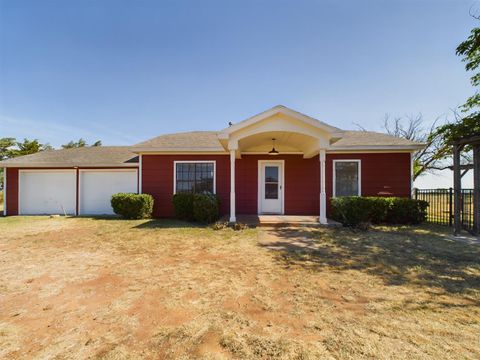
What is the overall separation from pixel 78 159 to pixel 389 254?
13.4 metres

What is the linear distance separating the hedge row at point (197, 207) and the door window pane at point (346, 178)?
5.22 meters

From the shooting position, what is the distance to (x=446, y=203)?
8961 millimetres

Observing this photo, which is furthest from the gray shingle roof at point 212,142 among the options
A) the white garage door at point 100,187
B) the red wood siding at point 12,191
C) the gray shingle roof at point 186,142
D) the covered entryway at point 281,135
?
the red wood siding at point 12,191

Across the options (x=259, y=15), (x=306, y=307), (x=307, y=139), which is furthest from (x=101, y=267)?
(x=259, y=15)

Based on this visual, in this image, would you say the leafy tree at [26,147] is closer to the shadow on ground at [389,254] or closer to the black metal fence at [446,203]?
the shadow on ground at [389,254]

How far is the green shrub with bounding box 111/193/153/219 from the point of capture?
9.33m

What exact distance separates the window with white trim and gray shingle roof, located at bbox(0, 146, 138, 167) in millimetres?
2472

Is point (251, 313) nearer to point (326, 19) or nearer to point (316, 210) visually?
point (316, 210)

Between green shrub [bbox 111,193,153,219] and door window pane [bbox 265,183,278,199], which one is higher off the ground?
door window pane [bbox 265,183,278,199]

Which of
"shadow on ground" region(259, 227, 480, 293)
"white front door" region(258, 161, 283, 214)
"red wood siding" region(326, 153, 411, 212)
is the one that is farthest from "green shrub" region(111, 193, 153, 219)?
"red wood siding" region(326, 153, 411, 212)

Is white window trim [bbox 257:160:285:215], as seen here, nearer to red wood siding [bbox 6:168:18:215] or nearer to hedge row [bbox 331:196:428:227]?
hedge row [bbox 331:196:428:227]

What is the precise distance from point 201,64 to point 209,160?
14.8ft

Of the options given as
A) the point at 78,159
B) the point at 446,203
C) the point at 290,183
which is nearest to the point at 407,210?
the point at 446,203

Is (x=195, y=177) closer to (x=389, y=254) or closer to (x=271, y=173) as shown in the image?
(x=271, y=173)
